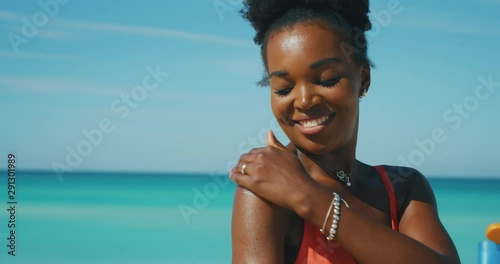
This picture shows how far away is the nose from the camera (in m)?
2.66

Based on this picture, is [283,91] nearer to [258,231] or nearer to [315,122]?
[315,122]

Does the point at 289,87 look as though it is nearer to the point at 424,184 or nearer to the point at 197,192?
the point at 424,184

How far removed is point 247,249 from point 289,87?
57 cm

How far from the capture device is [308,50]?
104 inches

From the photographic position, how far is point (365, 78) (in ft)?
9.59

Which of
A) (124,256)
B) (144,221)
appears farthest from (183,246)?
(144,221)

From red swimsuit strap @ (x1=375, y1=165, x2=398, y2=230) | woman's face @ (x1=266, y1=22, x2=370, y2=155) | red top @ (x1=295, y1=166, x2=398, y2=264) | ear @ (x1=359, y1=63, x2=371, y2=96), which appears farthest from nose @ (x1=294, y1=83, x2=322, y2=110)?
red swimsuit strap @ (x1=375, y1=165, x2=398, y2=230)

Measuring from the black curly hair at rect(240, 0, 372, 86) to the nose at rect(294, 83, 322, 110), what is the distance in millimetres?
214

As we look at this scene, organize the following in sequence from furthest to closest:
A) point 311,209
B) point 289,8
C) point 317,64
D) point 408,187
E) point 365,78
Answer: point 408,187
point 365,78
point 289,8
point 317,64
point 311,209

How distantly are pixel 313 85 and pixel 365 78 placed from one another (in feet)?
1.11

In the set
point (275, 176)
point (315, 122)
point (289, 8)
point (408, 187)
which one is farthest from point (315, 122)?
point (408, 187)

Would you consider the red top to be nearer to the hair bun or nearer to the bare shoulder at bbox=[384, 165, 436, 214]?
the bare shoulder at bbox=[384, 165, 436, 214]

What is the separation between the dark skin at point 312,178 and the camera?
99.0 inches

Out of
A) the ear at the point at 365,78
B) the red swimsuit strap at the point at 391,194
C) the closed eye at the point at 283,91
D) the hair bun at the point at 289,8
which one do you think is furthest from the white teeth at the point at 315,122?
the red swimsuit strap at the point at 391,194
